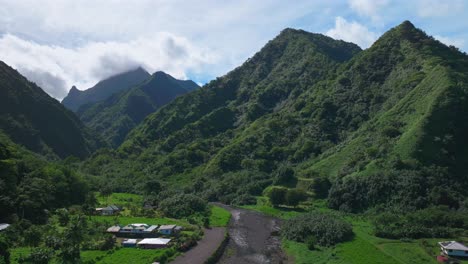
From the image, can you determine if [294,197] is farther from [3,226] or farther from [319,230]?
[3,226]

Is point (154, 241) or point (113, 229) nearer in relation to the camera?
point (154, 241)

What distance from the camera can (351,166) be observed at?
353 ft

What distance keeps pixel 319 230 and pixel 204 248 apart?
20.3 m

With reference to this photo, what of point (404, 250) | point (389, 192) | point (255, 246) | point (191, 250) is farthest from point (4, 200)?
point (389, 192)

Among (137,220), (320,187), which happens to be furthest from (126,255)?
(320,187)

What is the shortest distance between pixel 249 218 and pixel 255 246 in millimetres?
22627

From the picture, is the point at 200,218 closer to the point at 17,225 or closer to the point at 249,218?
the point at 249,218

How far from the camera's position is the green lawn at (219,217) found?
284 ft

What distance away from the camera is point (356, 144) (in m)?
120

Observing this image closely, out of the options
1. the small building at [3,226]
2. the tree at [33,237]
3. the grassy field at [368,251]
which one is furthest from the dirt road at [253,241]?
the small building at [3,226]

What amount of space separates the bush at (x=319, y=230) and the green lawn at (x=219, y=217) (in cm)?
1419

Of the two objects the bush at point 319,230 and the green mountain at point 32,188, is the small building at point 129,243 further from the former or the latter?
the bush at point 319,230

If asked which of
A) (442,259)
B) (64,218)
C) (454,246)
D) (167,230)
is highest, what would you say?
(64,218)

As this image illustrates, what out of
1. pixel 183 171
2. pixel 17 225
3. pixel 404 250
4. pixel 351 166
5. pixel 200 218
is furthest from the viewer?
pixel 183 171
